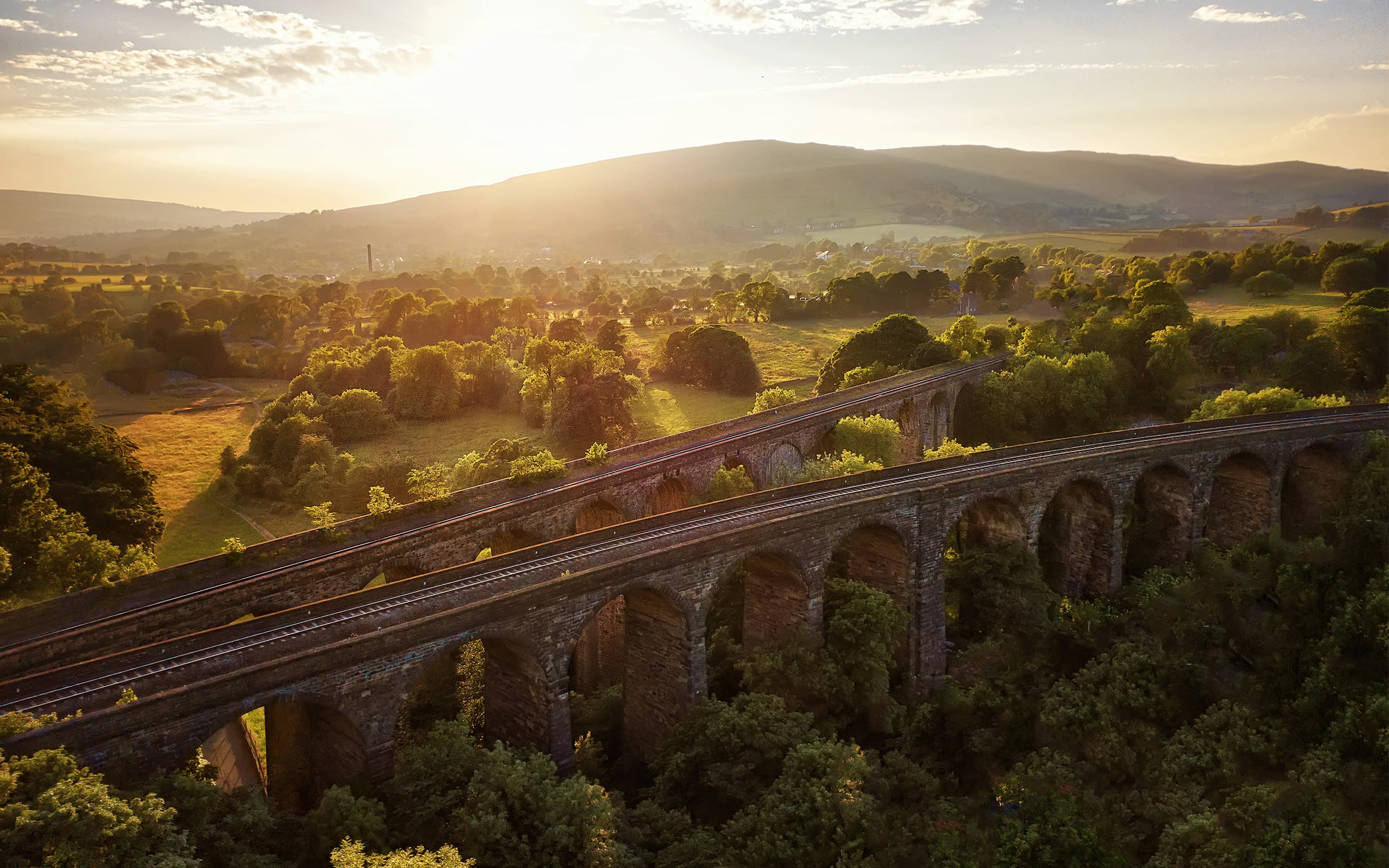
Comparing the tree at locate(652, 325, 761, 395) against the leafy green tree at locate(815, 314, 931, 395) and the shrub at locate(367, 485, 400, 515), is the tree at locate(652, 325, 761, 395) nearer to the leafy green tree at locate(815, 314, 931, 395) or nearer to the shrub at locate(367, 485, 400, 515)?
the leafy green tree at locate(815, 314, 931, 395)

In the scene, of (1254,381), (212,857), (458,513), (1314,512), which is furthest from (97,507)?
(1254,381)

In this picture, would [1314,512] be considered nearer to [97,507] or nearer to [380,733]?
[380,733]

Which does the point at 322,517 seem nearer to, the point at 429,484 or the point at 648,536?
the point at 429,484

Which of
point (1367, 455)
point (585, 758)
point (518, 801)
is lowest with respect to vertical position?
point (585, 758)

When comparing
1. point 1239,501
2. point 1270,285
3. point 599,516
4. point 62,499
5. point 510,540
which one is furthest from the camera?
point 1270,285

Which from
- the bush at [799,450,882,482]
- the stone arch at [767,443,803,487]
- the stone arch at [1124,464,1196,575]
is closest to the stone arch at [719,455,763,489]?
the stone arch at [767,443,803,487]

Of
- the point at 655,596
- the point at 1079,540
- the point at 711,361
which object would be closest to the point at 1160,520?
the point at 1079,540
